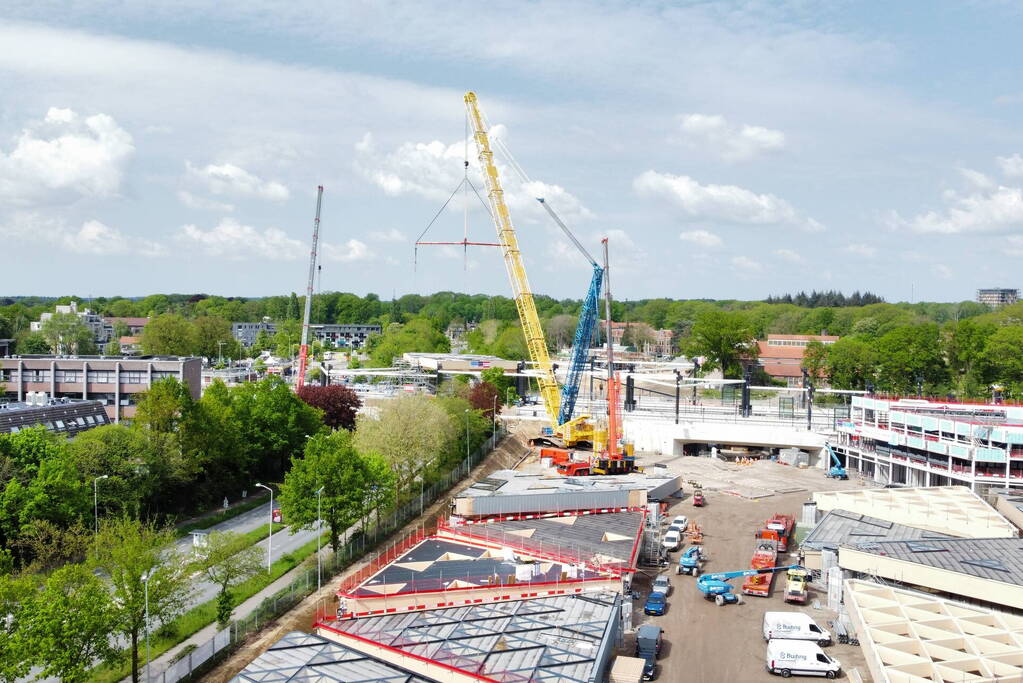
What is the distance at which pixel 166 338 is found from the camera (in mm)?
114188

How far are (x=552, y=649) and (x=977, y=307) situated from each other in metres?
204

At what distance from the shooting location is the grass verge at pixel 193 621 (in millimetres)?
26844

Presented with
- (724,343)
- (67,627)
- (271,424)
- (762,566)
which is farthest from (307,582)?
(724,343)

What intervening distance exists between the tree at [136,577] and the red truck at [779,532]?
88.0 ft

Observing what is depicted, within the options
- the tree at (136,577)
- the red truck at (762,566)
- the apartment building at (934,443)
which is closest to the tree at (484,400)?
the apartment building at (934,443)

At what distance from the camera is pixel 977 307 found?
197 metres

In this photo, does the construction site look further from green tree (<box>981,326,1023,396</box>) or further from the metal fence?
green tree (<box>981,326,1023,396</box>)

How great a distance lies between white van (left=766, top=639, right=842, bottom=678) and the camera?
2686 cm

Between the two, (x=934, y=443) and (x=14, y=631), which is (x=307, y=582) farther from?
(x=934, y=443)

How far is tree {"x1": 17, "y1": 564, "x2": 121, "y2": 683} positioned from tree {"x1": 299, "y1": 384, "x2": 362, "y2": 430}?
41711 mm

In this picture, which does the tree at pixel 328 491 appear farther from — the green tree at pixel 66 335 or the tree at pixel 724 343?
the green tree at pixel 66 335

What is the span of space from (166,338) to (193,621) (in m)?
90.7

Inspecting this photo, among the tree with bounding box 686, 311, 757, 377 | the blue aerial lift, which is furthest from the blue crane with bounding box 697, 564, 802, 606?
the tree with bounding box 686, 311, 757, 377

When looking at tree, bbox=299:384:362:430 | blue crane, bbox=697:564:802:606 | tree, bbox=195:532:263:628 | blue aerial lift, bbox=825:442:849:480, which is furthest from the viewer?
tree, bbox=299:384:362:430
